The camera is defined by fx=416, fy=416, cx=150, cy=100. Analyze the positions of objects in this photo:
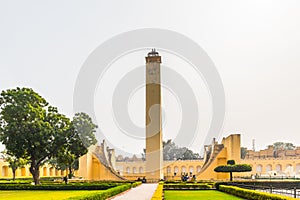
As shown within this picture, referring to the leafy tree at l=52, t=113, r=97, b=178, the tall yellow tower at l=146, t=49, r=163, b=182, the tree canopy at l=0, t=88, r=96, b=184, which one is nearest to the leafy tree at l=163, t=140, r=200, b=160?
the tall yellow tower at l=146, t=49, r=163, b=182

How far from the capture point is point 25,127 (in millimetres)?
25672

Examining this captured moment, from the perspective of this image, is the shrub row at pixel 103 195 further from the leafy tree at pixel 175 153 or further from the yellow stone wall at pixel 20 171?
the leafy tree at pixel 175 153

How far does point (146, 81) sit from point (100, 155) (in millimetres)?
9162

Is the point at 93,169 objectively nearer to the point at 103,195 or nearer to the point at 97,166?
the point at 97,166

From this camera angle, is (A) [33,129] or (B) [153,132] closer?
(A) [33,129]

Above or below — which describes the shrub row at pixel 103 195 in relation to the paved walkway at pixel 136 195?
above

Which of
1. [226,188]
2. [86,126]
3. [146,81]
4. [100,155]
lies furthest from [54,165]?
[226,188]

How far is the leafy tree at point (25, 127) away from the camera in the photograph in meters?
25.8

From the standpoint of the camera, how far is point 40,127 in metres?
25.9

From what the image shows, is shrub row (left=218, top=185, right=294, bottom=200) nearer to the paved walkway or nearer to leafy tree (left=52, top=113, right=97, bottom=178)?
the paved walkway

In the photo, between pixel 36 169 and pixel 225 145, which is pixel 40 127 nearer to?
pixel 36 169

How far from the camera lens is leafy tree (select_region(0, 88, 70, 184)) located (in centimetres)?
2581

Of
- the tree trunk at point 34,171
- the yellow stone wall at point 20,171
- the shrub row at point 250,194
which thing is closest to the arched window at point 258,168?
the shrub row at point 250,194

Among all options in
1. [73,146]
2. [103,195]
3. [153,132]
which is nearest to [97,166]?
[153,132]
